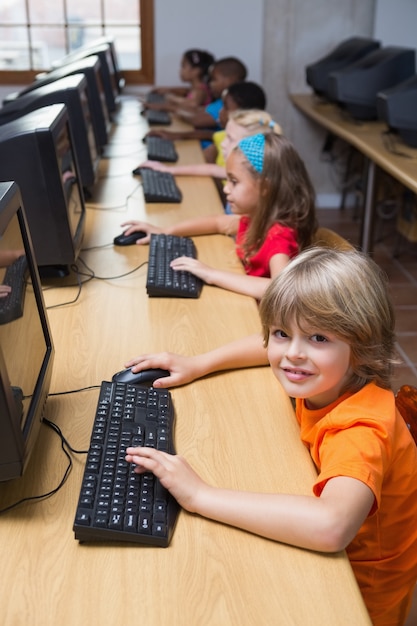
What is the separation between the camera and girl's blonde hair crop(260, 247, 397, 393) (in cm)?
115

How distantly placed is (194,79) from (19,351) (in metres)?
4.15

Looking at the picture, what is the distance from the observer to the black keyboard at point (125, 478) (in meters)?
1.03

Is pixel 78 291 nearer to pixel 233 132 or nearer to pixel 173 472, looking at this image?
pixel 173 472

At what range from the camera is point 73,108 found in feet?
8.16

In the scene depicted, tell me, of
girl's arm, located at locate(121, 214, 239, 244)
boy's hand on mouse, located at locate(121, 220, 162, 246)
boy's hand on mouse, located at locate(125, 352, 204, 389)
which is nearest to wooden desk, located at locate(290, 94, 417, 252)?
girl's arm, located at locate(121, 214, 239, 244)

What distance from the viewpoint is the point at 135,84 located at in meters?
5.37

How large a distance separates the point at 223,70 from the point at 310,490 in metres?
3.75

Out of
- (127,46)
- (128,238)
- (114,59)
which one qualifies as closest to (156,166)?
(128,238)

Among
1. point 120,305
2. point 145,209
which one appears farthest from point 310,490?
point 145,209

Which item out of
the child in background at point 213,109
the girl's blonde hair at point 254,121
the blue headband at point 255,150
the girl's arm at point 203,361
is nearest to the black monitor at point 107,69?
the child in background at point 213,109

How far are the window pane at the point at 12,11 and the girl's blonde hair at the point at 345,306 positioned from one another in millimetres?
4706

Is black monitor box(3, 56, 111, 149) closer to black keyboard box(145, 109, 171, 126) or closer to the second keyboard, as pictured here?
the second keyboard

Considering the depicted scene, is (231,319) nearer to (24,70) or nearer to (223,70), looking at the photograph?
(223,70)

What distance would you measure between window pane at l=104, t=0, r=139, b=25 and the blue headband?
357 centimetres
